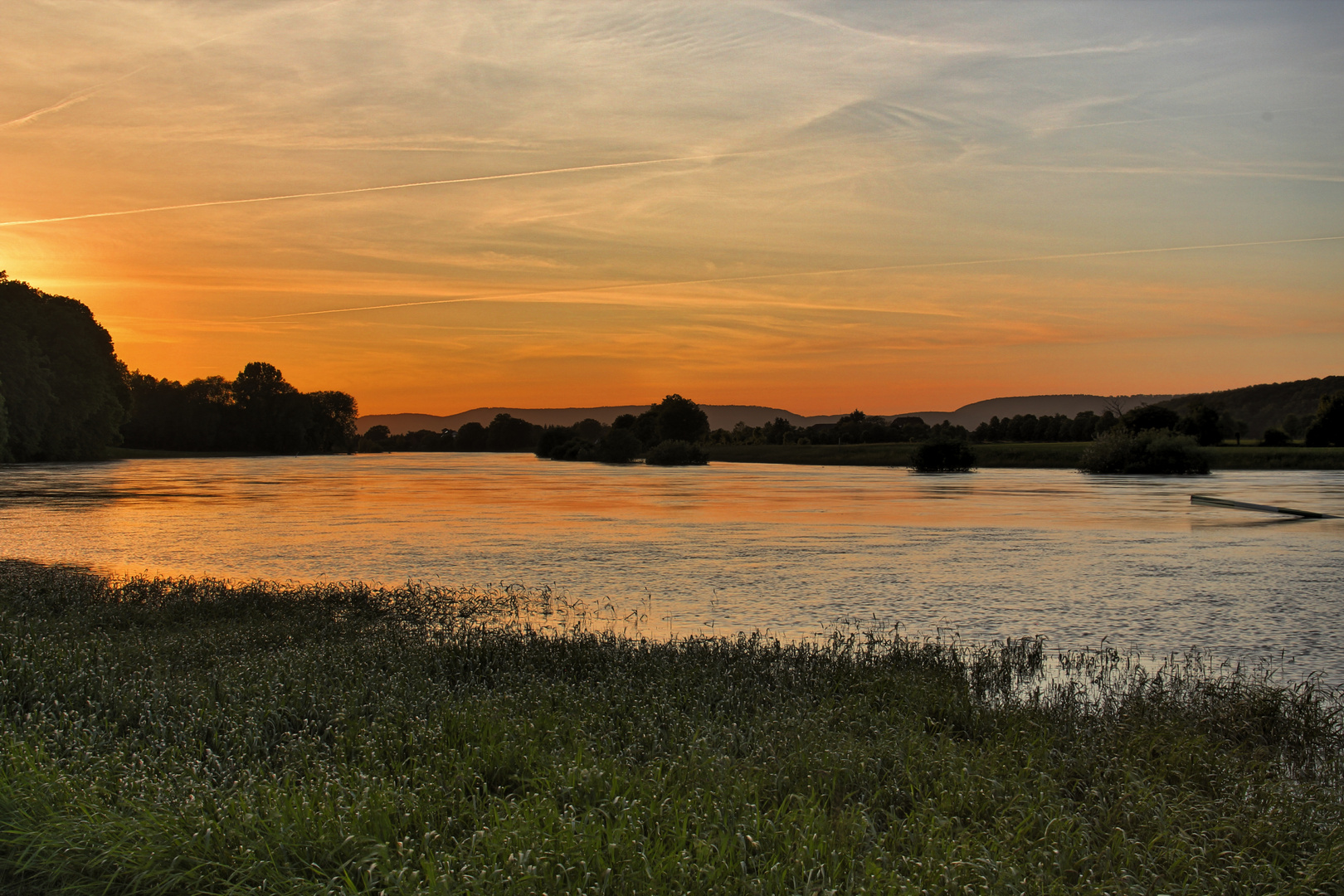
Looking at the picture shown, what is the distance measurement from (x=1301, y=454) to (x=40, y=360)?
360 ft

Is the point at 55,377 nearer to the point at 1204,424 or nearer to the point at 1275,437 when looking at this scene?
the point at 1204,424

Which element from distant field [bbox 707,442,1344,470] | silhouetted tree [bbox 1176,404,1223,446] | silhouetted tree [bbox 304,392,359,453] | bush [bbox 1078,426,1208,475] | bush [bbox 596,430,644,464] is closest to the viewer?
bush [bbox 1078,426,1208,475]

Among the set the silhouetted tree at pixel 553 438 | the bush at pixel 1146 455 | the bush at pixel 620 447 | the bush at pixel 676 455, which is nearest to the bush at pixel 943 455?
the bush at pixel 1146 455

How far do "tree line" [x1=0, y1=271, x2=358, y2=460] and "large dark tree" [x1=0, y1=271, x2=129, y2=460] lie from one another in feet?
0.32

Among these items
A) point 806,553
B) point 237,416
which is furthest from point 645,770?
point 237,416

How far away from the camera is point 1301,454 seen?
243 ft

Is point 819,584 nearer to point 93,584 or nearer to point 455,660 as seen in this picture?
point 455,660

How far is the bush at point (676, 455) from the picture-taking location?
9581cm

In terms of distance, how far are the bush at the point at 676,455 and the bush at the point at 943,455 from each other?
30.3 metres

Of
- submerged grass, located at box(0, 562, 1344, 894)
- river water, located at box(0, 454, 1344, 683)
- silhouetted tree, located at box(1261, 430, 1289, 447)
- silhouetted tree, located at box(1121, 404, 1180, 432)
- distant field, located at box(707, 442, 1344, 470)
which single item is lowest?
river water, located at box(0, 454, 1344, 683)

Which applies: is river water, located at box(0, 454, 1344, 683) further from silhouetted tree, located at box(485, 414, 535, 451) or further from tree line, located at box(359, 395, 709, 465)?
silhouetted tree, located at box(485, 414, 535, 451)

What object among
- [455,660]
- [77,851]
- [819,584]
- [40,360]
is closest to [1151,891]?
[77,851]

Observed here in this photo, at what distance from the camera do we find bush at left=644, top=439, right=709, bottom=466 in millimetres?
95812

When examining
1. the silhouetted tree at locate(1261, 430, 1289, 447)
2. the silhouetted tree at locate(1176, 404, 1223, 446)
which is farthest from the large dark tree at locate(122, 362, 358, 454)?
the silhouetted tree at locate(1261, 430, 1289, 447)
